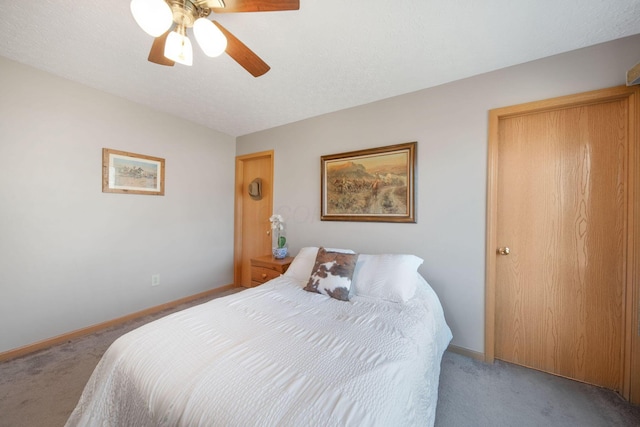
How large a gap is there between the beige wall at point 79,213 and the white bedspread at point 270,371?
1599 mm

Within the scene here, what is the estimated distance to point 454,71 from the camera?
1.91 metres

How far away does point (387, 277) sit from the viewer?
1.78 metres

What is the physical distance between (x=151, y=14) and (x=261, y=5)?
19.0 inches

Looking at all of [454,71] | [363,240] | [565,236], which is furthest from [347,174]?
[565,236]

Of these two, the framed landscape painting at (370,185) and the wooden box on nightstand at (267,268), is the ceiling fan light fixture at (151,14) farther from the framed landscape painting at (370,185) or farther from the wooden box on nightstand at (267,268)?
the wooden box on nightstand at (267,268)

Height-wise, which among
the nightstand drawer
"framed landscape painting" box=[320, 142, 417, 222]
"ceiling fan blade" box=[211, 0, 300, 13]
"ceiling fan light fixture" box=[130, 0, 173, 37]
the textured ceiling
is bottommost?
the nightstand drawer

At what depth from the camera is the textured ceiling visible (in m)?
1.36

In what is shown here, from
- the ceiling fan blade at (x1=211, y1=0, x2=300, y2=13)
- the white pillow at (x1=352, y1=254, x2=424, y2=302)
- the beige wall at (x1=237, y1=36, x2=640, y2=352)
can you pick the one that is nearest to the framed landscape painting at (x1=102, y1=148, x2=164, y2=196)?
the ceiling fan blade at (x1=211, y1=0, x2=300, y2=13)

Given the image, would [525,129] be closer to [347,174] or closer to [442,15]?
[442,15]

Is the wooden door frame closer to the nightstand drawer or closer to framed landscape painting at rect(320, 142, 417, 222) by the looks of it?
framed landscape painting at rect(320, 142, 417, 222)

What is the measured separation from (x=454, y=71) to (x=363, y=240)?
1732 mm

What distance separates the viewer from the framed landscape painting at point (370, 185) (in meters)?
2.24

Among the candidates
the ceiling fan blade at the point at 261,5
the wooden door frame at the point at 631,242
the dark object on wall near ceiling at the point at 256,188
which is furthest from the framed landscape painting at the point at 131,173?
the wooden door frame at the point at 631,242

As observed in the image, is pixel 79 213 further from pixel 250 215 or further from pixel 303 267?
pixel 303 267
